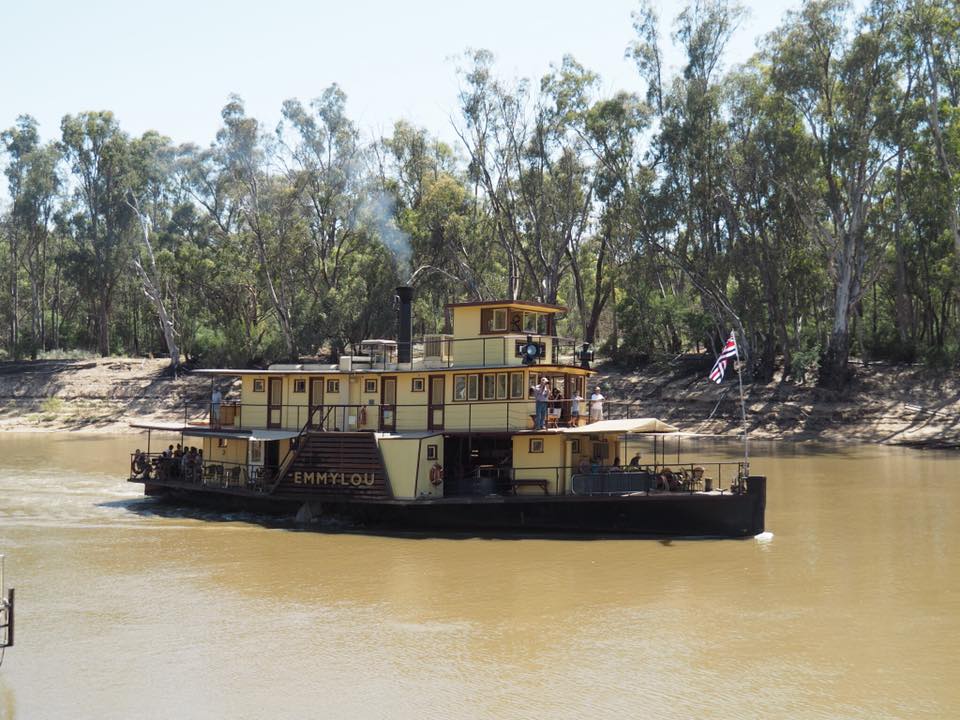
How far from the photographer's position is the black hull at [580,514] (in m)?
23.5

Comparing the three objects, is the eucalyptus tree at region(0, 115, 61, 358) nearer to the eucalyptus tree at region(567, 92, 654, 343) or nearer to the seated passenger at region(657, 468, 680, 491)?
the eucalyptus tree at region(567, 92, 654, 343)

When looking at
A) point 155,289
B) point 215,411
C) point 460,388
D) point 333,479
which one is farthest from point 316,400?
point 155,289

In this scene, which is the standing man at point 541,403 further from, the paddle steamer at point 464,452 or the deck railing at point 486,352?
the deck railing at point 486,352

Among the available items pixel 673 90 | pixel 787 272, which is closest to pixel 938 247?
pixel 787 272

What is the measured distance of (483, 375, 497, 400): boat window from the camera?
2544 cm

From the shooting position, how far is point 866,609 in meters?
18.0

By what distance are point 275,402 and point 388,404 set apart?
153 inches

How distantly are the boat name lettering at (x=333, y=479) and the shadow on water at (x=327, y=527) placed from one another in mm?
1022

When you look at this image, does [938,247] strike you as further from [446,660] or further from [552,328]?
[446,660]

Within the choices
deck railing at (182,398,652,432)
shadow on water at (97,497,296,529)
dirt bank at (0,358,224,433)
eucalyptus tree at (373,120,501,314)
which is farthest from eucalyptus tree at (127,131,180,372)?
deck railing at (182,398,652,432)

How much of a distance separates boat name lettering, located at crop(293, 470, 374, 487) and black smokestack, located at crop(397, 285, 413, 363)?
3624 mm

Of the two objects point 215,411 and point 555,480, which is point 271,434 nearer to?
point 215,411

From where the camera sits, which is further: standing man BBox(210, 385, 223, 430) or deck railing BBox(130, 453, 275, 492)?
standing man BBox(210, 385, 223, 430)

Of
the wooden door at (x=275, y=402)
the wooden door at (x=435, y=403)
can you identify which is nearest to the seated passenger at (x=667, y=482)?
the wooden door at (x=435, y=403)
